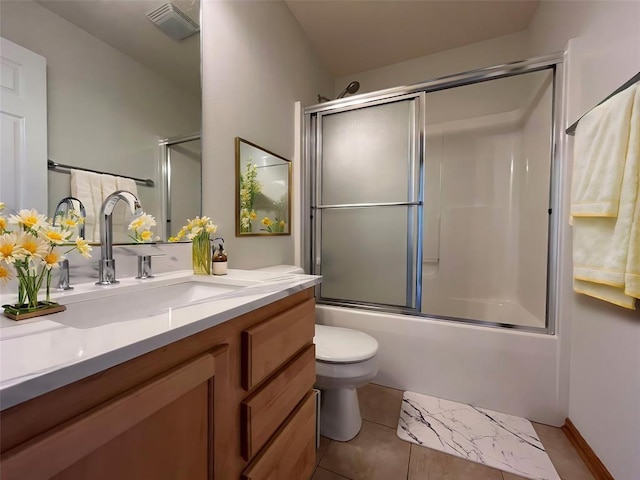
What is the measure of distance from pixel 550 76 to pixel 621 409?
5.49ft

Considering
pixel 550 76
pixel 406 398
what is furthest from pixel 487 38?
pixel 406 398

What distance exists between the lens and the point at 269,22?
175cm

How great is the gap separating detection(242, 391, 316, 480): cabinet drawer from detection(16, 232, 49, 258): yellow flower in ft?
2.30

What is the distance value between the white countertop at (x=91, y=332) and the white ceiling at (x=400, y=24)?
6.62 feet

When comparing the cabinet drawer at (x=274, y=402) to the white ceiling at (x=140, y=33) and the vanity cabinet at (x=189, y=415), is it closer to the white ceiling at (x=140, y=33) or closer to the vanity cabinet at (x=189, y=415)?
the vanity cabinet at (x=189, y=415)

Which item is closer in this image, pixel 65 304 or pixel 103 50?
pixel 65 304

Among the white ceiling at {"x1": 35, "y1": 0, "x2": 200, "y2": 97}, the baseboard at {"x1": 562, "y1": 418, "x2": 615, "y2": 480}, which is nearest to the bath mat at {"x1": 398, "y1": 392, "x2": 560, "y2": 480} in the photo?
the baseboard at {"x1": 562, "y1": 418, "x2": 615, "y2": 480}

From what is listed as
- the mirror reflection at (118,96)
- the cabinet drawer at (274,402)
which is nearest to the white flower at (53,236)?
the mirror reflection at (118,96)

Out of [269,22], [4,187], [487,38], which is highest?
[487,38]

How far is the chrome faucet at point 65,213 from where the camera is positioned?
2.56 feet

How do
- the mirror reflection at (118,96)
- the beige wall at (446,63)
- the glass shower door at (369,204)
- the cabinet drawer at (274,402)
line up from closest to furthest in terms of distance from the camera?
the cabinet drawer at (274,402) → the mirror reflection at (118,96) → the glass shower door at (369,204) → the beige wall at (446,63)

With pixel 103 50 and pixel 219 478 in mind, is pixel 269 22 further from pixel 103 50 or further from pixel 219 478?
pixel 219 478

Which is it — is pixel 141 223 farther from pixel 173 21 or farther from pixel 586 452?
pixel 586 452

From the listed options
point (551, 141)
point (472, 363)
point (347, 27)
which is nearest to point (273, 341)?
point (472, 363)
